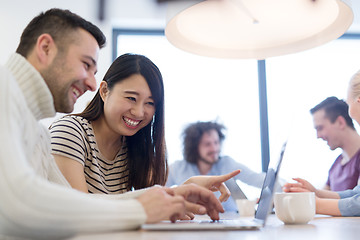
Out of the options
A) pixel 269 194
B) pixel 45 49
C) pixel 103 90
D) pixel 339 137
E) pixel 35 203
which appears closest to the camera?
pixel 35 203

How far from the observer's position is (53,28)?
957 millimetres

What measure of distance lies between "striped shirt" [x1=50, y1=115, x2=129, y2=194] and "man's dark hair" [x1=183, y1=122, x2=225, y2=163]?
1.58 metres

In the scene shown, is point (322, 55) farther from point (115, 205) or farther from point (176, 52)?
point (115, 205)

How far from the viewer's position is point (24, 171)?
2.02 ft

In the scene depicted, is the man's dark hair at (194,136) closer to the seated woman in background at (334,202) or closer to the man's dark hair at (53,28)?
the seated woman in background at (334,202)

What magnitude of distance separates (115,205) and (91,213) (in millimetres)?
53

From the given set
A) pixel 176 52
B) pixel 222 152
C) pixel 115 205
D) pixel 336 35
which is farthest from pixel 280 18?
pixel 176 52

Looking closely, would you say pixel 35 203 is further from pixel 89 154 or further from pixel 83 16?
pixel 83 16

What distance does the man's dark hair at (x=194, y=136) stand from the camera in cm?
302

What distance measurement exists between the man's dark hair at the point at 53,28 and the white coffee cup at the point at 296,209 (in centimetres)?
67

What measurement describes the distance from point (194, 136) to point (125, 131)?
5.69 ft

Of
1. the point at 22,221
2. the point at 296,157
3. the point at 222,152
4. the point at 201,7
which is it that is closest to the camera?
the point at 22,221

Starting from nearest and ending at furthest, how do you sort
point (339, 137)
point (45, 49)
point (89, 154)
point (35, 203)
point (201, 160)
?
point (35, 203) → point (45, 49) → point (89, 154) → point (339, 137) → point (201, 160)

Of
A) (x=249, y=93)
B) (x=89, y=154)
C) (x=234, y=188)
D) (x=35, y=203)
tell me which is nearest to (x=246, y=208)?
(x=234, y=188)
